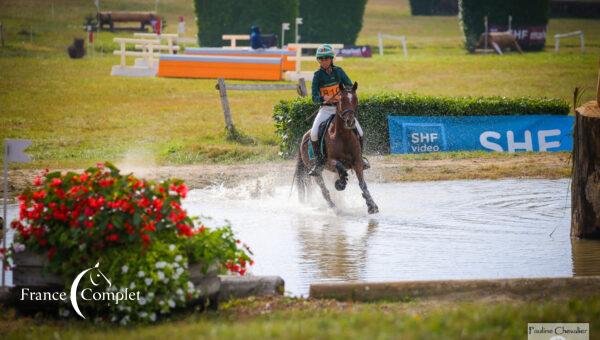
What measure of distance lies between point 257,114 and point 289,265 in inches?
741

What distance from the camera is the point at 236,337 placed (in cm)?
746

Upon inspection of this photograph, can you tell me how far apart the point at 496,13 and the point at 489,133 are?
28.7m

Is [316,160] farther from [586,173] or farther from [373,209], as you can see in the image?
[586,173]

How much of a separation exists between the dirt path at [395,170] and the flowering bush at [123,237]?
9.36 m

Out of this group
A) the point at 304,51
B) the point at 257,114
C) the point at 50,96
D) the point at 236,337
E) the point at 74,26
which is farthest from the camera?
the point at 74,26

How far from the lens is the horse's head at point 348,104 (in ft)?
51.8

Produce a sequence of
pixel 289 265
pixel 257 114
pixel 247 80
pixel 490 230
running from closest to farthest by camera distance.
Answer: pixel 289 265 → pixel 490 230 → pixel 257 114 → pixel 247 80

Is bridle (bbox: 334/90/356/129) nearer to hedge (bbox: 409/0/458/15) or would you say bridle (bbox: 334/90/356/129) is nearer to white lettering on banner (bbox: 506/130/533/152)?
white lettering on banner (bbox: 506/130/533/152)

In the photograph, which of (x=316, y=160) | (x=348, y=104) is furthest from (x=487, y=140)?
(x=348, y=104)

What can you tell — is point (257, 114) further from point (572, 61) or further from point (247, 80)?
point (572, 61)

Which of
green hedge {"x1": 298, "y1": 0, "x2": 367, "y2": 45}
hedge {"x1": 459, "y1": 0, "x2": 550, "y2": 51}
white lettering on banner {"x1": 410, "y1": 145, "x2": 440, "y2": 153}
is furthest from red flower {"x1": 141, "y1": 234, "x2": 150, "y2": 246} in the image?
→ green hedge {"x1": 298, "y1": 0, "x2": 367, "y2": 45}

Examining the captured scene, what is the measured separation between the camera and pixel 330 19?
2037 inches

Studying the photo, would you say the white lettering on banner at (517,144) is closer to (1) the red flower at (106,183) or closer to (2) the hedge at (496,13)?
(1) the red flower at (106,183)

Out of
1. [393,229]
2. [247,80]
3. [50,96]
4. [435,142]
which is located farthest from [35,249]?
[247,80]
